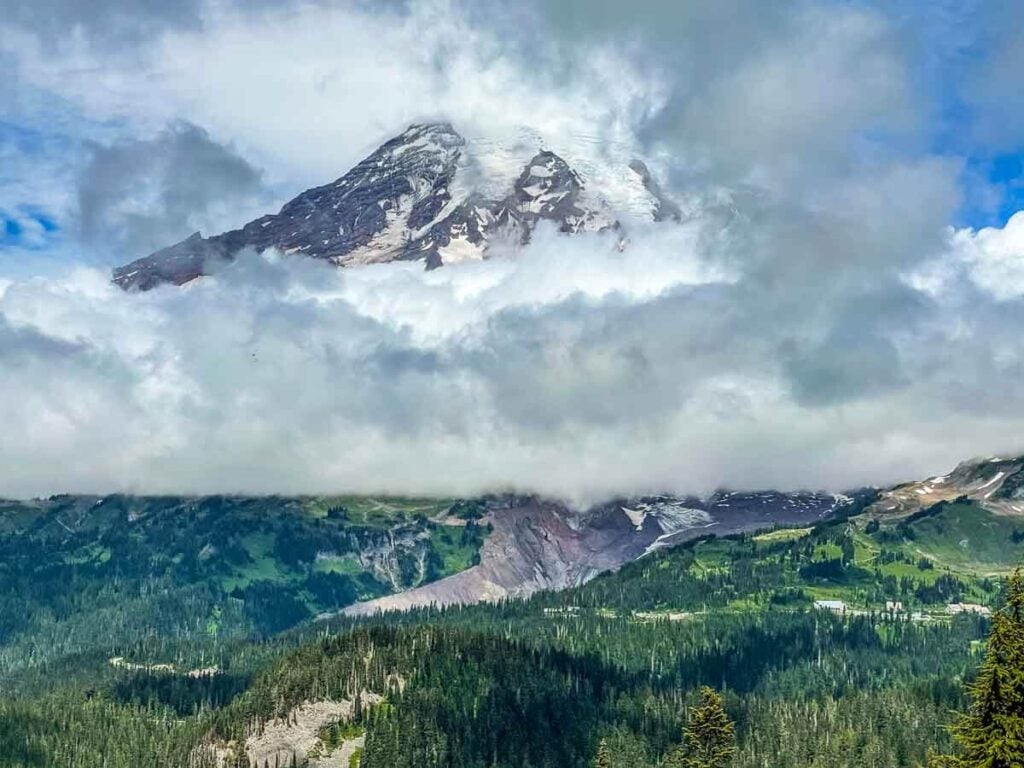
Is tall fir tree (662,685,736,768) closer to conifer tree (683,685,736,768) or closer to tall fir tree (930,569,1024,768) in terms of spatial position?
conifer tree (683,685,736,768)

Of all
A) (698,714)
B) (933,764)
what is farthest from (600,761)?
(933,764)

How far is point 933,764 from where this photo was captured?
66.2 m

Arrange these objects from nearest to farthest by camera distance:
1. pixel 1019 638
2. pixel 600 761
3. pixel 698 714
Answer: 1. pixel 1019 638
2. pixel 698 714
3. pixel 600 761

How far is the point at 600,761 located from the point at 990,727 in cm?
4779

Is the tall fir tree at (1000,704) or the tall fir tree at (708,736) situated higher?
the tall fir tree at (1000,704)

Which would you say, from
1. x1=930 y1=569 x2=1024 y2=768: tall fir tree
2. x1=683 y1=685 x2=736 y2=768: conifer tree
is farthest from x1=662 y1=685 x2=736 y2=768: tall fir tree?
x1=930 y1=569 x2=1024 y2=768: tall fir tree

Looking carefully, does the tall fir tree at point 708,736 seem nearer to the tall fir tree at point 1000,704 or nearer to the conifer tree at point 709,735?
the conifer tree at point 709,735

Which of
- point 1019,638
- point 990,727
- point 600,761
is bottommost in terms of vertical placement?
point 600,761

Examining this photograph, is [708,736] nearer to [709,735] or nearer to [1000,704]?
[709,735]

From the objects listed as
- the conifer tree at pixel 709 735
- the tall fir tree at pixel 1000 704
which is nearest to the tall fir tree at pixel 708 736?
the conifer tree at pixel 709 735

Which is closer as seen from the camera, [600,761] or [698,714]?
[698,714]

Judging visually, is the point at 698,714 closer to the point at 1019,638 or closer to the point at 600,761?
the point at 600,761

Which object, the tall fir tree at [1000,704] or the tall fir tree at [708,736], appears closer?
the tall fir tree at [1000,704]

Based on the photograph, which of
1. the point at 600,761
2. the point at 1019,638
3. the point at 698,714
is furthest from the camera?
the point at 600,761
